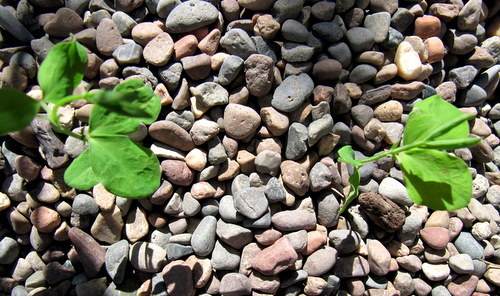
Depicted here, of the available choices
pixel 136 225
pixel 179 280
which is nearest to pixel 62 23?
pixel 136 225

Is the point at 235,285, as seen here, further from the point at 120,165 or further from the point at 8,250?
the point at 8,250

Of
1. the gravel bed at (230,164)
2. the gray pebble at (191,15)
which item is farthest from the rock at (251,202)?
the gray pebble at (191,15)

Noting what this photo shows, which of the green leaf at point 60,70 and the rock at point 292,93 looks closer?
the green leaf at point 60,70

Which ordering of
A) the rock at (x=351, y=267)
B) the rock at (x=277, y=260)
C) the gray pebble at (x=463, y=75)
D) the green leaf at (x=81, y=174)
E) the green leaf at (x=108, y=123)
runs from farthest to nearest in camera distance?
1. the gray pebble at (x=463, y=75)
2. the rock at (x=351, y=267)
3. the rock at (x=277, y=260)
4. the green leaf at (x=81, y=174)
5. the green leaf at (x=108, y=123)

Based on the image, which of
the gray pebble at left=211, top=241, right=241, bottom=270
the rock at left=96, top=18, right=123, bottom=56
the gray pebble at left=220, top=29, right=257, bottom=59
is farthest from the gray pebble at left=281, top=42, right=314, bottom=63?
the gray pebble at left=211, top=241, right=241, bottom=270

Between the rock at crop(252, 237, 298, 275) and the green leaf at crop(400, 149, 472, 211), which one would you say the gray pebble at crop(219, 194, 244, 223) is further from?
the green leaf at crop(400, 149, 472, 211)

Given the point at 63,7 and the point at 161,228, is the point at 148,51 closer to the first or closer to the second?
the point at 63,7

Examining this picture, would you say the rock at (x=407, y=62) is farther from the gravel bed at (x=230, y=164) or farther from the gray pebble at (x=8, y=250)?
the gray pebble at (x=8, y=250)

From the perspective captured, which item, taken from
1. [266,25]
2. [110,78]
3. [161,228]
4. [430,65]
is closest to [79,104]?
[110,78]
